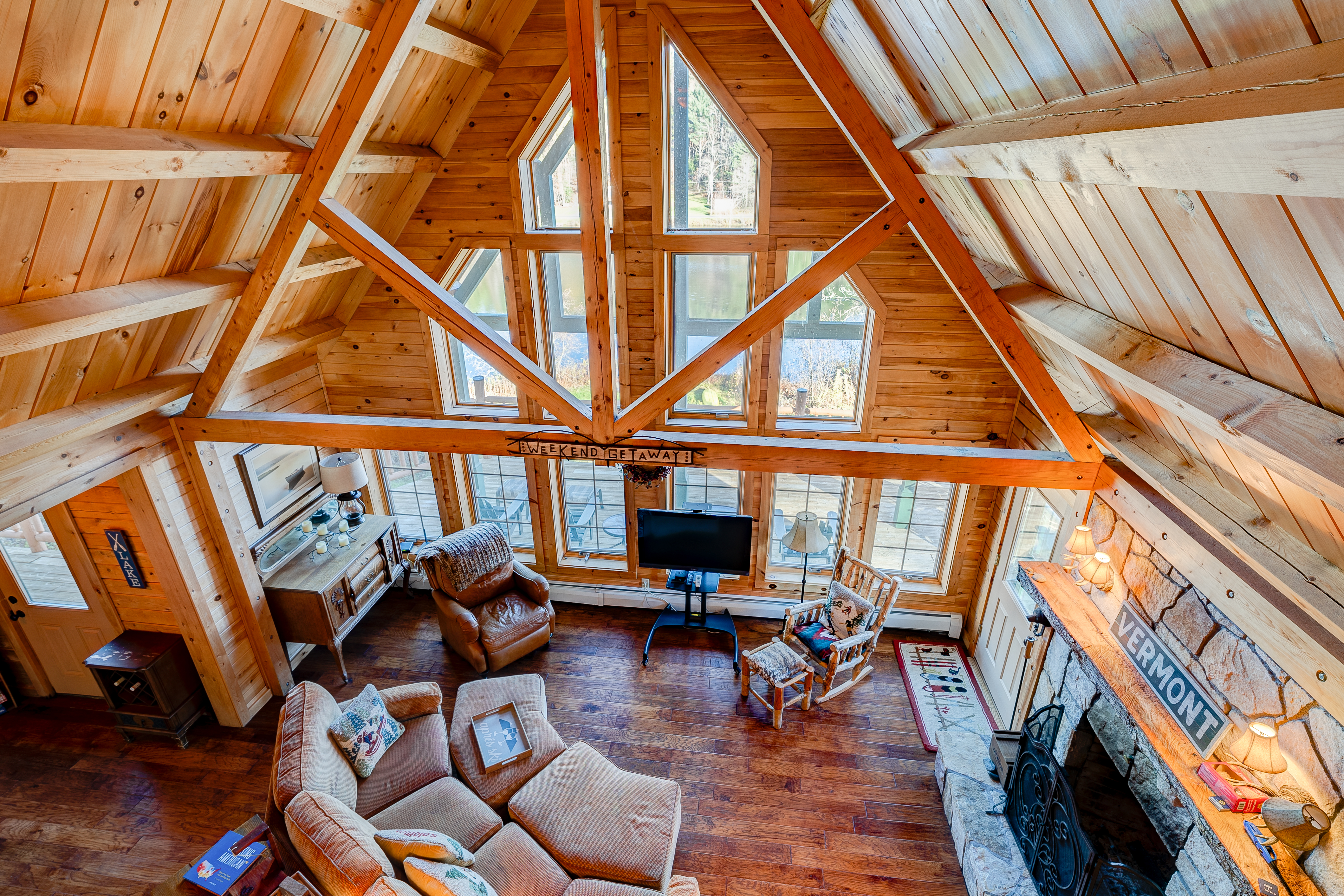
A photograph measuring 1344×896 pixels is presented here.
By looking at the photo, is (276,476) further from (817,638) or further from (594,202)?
(817,638)

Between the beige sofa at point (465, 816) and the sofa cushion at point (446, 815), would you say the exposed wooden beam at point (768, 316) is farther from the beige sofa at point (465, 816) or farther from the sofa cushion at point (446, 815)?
the sofa cushion at point (446, 815)

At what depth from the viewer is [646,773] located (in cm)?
435

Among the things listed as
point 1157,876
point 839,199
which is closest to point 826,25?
point 839,199

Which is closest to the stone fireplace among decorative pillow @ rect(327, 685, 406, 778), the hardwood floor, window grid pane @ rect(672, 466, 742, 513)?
the hardwood floor

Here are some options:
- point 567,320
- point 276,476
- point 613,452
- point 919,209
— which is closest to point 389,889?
point 613,452

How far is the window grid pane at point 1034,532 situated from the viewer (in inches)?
178

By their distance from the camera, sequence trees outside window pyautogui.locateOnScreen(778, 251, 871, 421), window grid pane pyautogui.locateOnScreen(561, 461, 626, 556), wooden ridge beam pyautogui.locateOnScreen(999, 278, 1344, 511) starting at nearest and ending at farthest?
wooden ridge beam pyautogui.locateOnScreen(999, 278, 1344, 511)
trees outside window pyautogui.locateOnScreen(778, 251, 871, 421)
window grid pane pyautogui.locateOnScreen(561, 461, 626, 556)

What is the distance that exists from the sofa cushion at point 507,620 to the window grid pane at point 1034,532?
12.5 feet

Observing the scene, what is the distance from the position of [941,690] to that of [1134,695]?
2.30 metres

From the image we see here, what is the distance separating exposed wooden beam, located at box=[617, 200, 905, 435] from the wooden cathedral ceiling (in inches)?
12.4

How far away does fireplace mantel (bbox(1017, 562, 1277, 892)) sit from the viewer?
2246 mm

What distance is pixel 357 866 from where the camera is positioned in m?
2.74

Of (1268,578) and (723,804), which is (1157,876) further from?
(723,804)

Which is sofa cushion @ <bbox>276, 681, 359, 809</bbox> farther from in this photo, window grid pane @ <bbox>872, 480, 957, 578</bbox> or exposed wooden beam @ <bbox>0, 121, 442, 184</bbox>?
window grid pane @ <bbox>872, 480, 957, 578</bbox>
